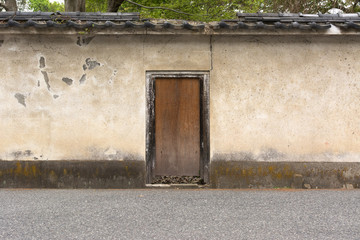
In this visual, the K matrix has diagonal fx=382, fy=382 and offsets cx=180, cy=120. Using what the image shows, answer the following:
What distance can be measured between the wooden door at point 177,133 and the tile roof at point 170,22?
143 cm

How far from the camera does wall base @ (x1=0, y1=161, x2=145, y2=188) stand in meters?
7.36

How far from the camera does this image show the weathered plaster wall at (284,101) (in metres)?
7.43

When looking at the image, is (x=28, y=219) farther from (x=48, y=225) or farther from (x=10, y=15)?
(x=10, y=15)

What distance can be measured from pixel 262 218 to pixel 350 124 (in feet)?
11.5

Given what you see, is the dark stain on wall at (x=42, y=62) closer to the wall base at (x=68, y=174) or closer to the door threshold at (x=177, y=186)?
the wall base at (x=68, y=174)

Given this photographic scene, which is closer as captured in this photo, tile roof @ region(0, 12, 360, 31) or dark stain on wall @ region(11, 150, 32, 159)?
tile roof @ region(0, 12, 360, 31)

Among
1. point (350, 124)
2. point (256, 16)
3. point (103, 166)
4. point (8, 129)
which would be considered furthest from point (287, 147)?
point (8, 129)

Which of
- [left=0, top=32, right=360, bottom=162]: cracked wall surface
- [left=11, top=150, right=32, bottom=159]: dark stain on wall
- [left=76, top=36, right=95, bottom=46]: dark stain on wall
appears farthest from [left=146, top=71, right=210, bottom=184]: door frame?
[left=11, top=150, right=32, bottom=159]: dark stain on wall

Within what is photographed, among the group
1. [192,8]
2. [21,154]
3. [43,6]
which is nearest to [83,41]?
[21,154]

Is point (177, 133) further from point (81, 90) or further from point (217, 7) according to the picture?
point (217, 7)

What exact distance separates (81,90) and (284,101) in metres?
3.96

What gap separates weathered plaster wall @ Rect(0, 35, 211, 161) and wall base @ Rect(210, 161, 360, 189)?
1.68m

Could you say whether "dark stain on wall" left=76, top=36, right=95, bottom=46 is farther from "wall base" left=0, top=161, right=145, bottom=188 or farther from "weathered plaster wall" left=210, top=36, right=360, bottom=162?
"weathered plaster wall" left=210, top=36, right=360, bottom=162

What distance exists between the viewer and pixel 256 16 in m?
7.13
